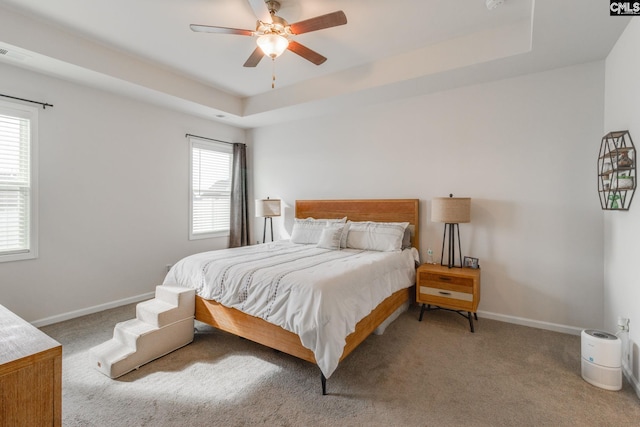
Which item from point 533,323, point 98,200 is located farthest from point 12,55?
point 533,323

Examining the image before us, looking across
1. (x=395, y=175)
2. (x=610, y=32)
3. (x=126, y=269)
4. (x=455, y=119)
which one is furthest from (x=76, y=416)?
(x=610, y=32)

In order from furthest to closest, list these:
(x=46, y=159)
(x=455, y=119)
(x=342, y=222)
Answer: (x=342, y=222)
(x=455, y=119)
(x=46, y=159)

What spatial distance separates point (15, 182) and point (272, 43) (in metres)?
2.96

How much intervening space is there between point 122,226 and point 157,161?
3.32 ft

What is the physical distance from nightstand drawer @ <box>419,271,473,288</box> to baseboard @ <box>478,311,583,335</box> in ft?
2.26

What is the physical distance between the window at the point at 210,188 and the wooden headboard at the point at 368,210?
1.40m

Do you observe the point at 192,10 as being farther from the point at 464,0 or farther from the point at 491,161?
the point at 491,161

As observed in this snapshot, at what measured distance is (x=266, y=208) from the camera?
4.68m

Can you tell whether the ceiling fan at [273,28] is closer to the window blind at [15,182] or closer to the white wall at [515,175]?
the white wall at [515,175]

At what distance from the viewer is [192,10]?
8.41ft

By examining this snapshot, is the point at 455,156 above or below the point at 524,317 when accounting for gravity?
above

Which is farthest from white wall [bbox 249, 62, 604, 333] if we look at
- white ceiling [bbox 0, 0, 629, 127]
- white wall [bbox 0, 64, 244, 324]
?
white wall [bbox 0, 64, 244, 324]

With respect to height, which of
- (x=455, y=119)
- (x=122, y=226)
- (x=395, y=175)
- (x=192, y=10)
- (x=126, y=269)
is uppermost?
(x=192, y=10)

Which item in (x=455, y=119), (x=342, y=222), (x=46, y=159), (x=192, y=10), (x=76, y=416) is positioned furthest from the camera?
(x=342, y=222)
